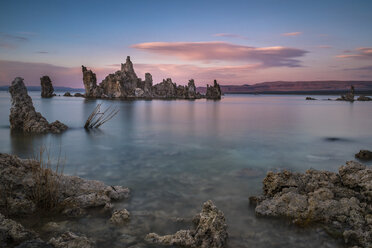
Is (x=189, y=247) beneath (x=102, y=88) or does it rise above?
beneath

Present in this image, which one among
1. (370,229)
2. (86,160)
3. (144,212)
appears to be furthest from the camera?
(86,160)

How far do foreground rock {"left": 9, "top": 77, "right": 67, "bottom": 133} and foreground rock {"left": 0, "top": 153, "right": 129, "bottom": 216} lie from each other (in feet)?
35.1

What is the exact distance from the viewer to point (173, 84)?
107625 millimetres

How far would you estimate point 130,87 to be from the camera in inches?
3703

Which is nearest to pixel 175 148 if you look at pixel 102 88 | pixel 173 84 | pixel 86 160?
pixel 86 160

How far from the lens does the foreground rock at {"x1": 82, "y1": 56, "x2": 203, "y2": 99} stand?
88.4 m

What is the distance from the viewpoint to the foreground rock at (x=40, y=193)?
5164 millimetres

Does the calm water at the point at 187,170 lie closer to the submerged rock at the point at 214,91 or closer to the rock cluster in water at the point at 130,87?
the rock cluster in water at the point at 130,87

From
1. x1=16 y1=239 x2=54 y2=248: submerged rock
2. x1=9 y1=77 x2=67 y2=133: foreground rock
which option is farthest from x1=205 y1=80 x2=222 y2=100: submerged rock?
x1=16 y1=239 x2=54 y2=248: submerged rock

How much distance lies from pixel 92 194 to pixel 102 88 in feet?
299

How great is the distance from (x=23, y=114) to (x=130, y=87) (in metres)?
79.7

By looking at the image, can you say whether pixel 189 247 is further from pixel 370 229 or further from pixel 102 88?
pixel 102 88

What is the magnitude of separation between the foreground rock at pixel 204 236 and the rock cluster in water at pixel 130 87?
8656 cm

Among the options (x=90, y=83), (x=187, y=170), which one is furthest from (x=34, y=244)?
(x=90, y=83)
